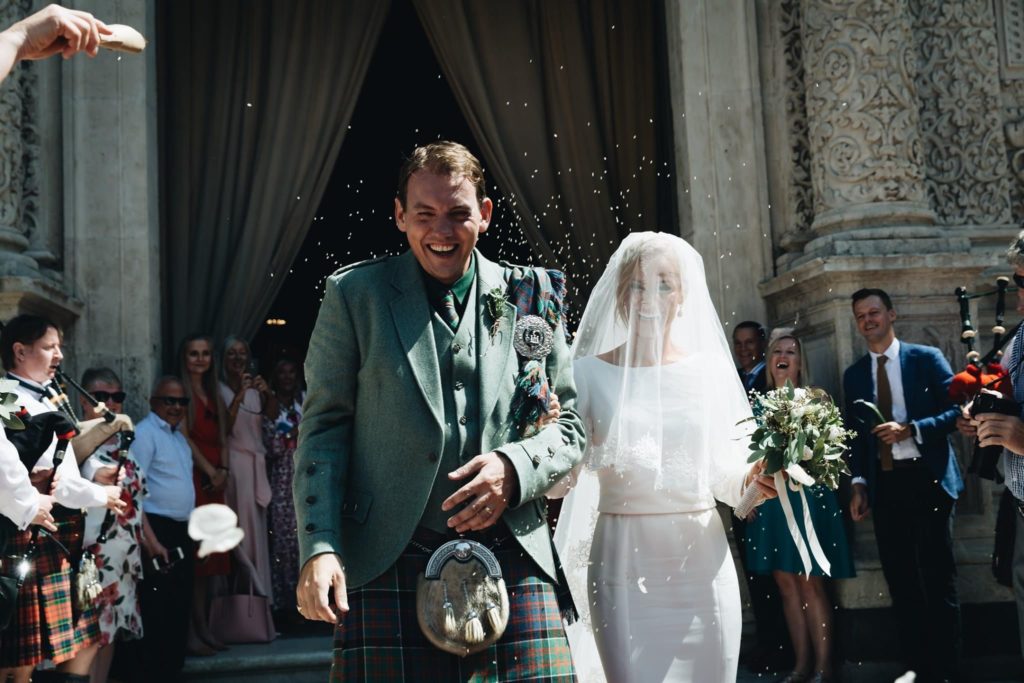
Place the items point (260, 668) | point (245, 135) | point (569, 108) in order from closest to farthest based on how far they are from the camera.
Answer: point (260, 668)
point (245, 135)
point (569, 108)

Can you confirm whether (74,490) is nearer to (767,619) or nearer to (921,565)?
(767,619)

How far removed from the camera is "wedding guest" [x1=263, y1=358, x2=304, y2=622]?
320 inches

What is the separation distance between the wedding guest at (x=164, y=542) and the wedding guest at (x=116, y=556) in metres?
0.12

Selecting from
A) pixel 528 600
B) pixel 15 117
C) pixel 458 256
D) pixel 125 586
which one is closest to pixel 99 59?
pixel 15 117

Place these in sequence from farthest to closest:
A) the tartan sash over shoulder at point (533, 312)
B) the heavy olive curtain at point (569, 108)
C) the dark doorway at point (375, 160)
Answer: the dark doorway at point (375, 160), the heavy olive curtain at point (569, 108), the tartan sash over shoulder at point (533, 312)

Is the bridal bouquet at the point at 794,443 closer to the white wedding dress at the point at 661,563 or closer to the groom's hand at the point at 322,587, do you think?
the white wedding dress at the point at 661,563

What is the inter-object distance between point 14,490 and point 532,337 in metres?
2.32

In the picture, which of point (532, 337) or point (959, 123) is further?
point (959, 123)

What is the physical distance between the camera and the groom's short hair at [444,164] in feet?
10.6

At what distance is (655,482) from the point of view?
163 inches

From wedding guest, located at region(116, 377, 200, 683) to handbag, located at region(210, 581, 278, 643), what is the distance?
13.9 inches

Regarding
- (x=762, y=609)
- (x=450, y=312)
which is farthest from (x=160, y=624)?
(x=450, y=312)

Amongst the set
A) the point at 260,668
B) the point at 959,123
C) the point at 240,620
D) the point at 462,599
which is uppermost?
the point at 959,123

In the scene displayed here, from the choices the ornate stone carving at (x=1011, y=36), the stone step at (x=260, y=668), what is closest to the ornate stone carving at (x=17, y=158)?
the stone step at (x=260, y=668)
